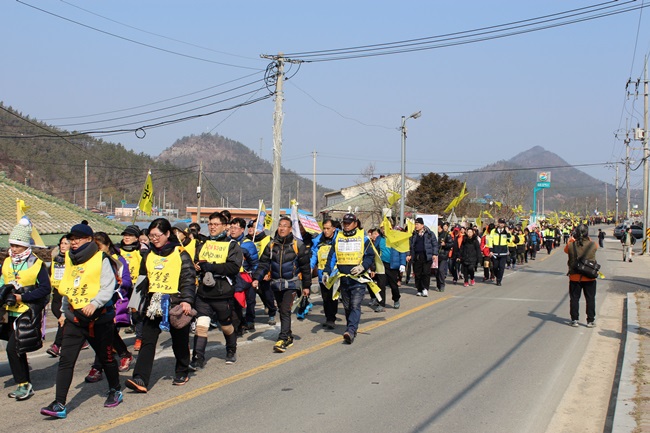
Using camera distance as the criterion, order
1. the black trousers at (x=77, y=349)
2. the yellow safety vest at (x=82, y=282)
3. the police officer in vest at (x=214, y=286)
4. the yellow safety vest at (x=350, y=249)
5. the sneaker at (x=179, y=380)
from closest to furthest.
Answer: the black trousers at (x=77, y=349) < the yellow safety vest at (x=82, y=282) < the sneaker at (x=179, y=380) < the police officer in vest at (x=214, y=286) < the yellow safety vest at (x=350, y=249)

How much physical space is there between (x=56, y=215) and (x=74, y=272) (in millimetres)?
20190

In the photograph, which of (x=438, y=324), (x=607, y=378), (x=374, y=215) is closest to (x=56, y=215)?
(x=438, y=324)

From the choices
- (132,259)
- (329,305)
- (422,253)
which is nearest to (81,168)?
(422,253)

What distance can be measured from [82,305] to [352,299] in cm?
488

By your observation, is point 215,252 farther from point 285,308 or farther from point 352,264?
point 352,264

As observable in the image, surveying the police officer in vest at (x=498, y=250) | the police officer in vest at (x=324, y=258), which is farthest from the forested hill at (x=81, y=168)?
the police officer in vest at (x=324, y=258)

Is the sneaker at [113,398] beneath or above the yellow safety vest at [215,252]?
beneath

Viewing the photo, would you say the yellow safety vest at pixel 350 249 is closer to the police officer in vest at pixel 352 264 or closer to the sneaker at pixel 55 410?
the police officer in vest at pixel 352 264

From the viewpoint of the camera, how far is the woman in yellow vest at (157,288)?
693cm

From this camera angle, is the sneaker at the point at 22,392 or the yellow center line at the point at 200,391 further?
the sneaker at the point at 22,392

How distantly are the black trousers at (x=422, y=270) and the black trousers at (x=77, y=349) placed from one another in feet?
36.3

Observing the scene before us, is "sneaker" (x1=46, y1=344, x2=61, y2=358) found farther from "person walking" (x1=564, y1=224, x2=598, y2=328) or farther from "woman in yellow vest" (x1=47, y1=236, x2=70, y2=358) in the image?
"person walking" (x1=564, y1=224, x2=598, y2=328)

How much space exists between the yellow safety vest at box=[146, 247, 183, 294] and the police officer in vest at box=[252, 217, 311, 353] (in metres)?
2.61

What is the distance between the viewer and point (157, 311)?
6.86 meters
